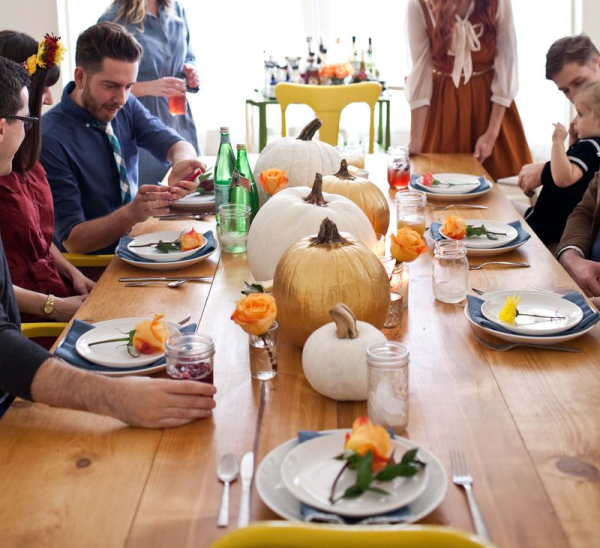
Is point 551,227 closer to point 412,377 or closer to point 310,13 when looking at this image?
point 412,377

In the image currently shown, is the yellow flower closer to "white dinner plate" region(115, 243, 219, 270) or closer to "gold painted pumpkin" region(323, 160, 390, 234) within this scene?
"gold painted pumpkin" region(323, 160, 390, 234)

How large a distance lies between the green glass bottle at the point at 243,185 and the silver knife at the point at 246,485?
1.12 metres

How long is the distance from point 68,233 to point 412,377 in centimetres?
147

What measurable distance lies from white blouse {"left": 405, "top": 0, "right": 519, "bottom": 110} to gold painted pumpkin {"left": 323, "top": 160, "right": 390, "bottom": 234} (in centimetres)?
151

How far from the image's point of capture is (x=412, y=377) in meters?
1.30

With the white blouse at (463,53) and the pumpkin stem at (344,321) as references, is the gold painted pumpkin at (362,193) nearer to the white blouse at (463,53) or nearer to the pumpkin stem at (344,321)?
the pumpkin stem at (344,321)

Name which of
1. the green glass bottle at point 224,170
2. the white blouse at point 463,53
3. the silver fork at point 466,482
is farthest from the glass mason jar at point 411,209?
the white blouse at point 463,53

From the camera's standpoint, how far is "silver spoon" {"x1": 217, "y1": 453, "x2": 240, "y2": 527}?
948mm

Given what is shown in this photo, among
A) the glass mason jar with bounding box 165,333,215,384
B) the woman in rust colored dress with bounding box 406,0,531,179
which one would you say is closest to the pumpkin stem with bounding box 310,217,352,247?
the glass mason jar with bounding box 165,333,215,384

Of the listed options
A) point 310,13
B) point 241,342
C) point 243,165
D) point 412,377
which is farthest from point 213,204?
point 310,13

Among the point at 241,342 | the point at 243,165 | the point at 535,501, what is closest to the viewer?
the point at 535,501

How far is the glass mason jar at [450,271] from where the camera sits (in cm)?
161

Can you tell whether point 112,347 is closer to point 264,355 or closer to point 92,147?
point 264,355

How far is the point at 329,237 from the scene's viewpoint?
137 cm
